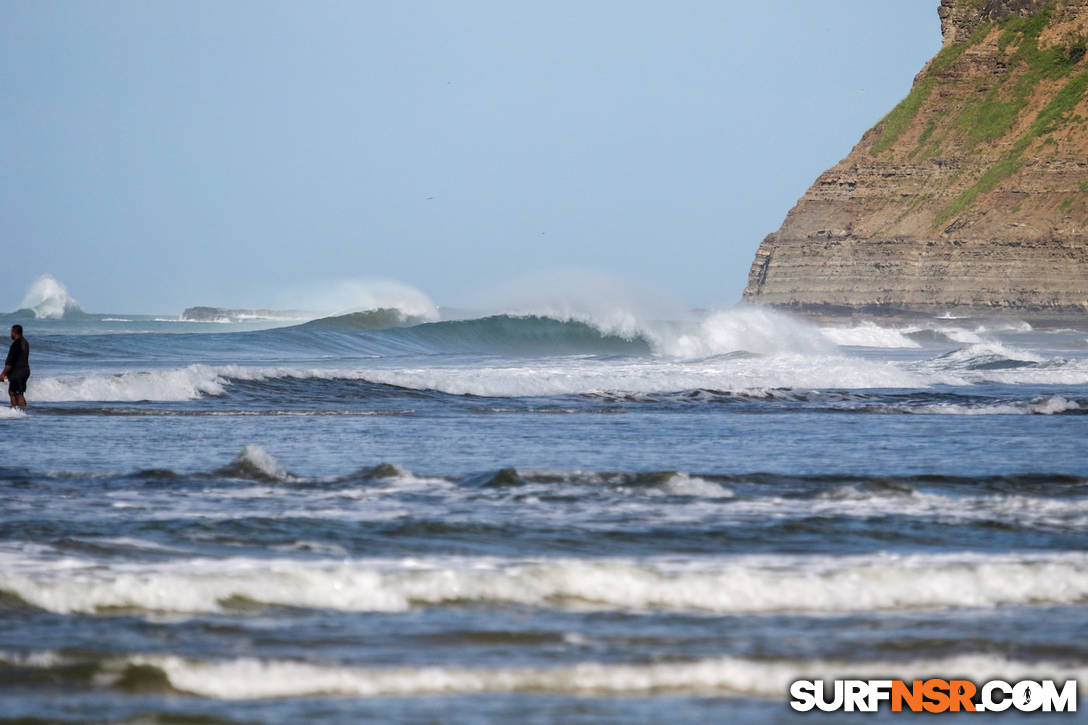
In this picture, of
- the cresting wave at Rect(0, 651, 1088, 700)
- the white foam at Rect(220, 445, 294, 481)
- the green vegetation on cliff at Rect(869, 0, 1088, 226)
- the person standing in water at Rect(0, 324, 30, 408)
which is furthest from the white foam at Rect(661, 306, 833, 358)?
the green vegetation on cliff at Rect(869, 0, 1088, 226)

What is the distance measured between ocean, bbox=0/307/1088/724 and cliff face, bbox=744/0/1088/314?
7928 cm

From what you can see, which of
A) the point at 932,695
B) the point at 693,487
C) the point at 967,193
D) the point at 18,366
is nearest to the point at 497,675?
the point at 932,695

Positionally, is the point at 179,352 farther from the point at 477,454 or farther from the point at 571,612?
the point at 571,612

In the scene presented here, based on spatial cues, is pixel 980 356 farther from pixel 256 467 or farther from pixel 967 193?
pixel 967 193

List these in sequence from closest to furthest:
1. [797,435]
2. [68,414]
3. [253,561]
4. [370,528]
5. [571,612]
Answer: [571,612], [253,561], [370,528], [797,435], [68,414]

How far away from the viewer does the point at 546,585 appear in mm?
6250

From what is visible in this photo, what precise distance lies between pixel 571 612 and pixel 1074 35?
11659cm

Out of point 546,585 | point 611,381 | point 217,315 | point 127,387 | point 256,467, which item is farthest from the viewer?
point 217,315

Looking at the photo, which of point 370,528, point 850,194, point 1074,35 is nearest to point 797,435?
point 370,528

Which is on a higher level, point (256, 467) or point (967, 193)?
point (967, 193)

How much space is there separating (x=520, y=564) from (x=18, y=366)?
1165cm

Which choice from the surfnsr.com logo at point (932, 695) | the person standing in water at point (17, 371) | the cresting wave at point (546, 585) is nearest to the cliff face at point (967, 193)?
the person standing in water at point (17, 371)

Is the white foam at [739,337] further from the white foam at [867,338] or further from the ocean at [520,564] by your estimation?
the ocean at [520,564]

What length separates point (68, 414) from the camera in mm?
16016
